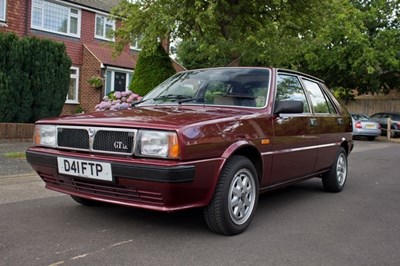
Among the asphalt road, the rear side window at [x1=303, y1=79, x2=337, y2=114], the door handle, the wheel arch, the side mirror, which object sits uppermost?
the rear side window at [x1=303, y1=79, x2=337, y2=114]

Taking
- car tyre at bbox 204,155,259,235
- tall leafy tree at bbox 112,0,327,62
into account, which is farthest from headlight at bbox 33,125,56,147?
tall leafy tree at bbox 112,0,327,62

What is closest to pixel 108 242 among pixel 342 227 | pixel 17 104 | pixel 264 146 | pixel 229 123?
pixel 229 123

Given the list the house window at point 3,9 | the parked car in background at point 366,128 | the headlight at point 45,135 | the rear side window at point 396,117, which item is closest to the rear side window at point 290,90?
the headlight at point 45,135

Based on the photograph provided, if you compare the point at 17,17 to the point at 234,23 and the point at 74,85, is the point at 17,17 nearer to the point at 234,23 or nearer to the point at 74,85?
the point at 74,85

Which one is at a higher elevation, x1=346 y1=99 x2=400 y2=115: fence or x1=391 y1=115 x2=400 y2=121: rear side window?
x1=346 y1=99 x2=400 y2=115: fence

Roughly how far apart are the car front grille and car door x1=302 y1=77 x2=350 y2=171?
2833 mm

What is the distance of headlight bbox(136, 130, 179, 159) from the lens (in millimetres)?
3477

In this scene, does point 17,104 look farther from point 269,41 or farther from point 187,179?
point 187,179

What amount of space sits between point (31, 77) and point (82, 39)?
24.6 ft

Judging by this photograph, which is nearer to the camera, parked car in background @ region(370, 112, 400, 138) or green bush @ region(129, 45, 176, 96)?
green bush @ region(129, 45, 176, 96)

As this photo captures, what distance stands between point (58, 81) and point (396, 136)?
1613 centimetres

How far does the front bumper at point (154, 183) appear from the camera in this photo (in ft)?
11.3

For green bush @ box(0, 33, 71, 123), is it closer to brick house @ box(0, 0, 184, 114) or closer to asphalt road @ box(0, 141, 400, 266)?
brick house @ box(0, 0, 184, 114)

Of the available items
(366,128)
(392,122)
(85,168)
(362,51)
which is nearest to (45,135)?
(85,168)
